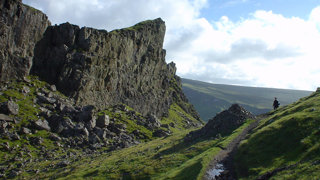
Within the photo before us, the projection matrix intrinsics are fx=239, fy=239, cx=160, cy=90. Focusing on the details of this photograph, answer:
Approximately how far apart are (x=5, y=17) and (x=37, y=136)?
60996mm

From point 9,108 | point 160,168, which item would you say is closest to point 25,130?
point 9,108

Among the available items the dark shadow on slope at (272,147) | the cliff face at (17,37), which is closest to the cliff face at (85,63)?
the cliff face at (17,37)

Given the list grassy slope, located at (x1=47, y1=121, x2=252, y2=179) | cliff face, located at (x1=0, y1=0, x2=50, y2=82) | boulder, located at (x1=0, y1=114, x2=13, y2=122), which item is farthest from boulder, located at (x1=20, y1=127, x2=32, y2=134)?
grassy slope, located at (x1=47, y1=121, x2=252, y2=179)

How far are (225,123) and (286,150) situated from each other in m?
36.5

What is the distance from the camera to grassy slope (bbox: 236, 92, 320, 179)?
28.3 meters

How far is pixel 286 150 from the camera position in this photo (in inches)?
1430

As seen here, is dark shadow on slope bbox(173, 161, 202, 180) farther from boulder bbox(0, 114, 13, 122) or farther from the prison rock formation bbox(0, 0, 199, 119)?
the prison rock formation bbox(0, 0, 199, 119)

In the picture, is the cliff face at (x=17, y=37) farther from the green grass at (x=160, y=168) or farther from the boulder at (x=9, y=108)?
the green grass at (x=160, y=168)

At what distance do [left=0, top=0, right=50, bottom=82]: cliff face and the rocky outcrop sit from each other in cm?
9130

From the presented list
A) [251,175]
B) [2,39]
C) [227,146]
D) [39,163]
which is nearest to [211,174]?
[251,175]

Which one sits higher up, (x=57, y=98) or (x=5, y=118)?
(x=57, y=98)

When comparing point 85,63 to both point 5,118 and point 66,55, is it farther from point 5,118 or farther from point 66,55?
point 5,118

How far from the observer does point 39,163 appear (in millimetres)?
74000

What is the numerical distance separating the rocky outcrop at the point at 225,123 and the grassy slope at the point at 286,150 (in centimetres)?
2298
